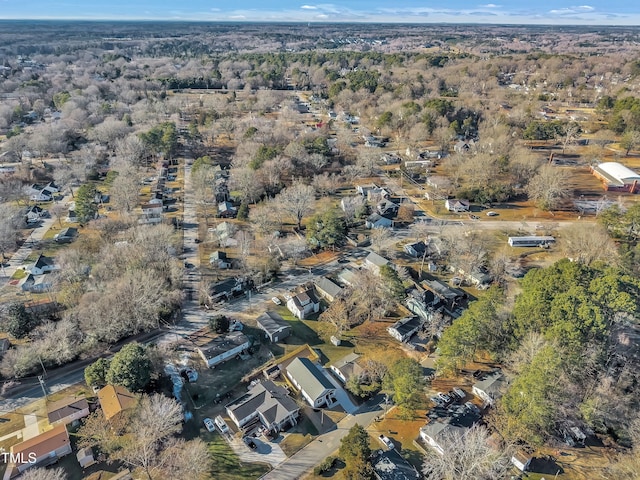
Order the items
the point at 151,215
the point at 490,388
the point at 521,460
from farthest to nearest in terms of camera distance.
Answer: the point at 151,215, the point at 490,388, the point at 521,460

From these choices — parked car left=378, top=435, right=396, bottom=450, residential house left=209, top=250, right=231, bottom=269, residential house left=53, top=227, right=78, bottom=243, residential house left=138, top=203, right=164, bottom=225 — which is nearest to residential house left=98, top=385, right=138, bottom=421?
parked car left=378, top=435, right=396, bottom=450

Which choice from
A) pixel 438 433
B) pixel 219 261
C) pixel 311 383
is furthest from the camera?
pixel 219 261

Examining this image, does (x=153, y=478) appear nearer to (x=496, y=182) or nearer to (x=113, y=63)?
(x=496, y=182)

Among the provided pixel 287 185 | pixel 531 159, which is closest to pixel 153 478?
pixel 287 185

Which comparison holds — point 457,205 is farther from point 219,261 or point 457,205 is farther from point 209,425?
point 209,425

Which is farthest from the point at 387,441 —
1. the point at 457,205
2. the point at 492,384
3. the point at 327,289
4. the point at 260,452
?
the point at 457,205
